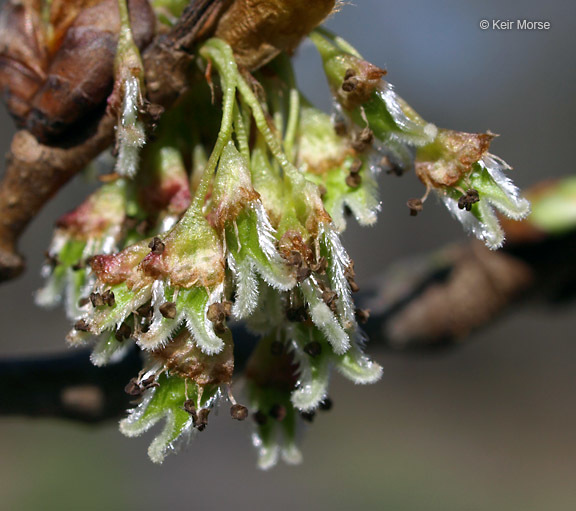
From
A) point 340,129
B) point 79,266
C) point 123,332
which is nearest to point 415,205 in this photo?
point 340,129

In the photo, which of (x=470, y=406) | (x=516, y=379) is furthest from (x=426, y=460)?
(x=516, y=379)

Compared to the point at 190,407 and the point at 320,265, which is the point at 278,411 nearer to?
the point at 190,407

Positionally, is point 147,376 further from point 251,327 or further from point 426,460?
point 426,460

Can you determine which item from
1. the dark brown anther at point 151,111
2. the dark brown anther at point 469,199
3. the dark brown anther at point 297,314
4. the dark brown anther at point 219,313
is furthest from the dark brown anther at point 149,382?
the dark brown anther at point 469,199

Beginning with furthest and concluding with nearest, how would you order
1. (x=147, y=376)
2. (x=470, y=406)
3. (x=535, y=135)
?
(x=535, y=135) < (x=470, y=406) < (x=147, y=376)

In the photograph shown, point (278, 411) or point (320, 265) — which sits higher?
point (320, 265)

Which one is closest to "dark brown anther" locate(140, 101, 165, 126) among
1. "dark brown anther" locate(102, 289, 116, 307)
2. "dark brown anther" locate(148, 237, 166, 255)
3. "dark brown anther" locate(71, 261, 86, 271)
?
"dark brown anther" locate(148, 237, 166, 255)
